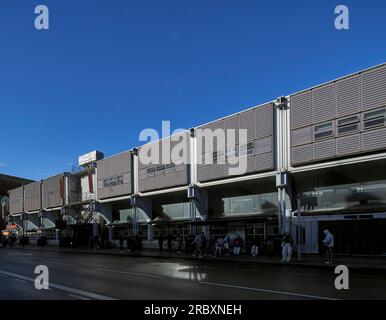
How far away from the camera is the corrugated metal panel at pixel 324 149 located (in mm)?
25781

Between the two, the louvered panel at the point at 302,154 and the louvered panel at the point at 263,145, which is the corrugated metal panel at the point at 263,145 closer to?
the louvered panel at the point at 263,145

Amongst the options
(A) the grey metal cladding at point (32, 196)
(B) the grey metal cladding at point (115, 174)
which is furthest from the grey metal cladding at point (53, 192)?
(B) the grey metal cladding at point (115, 174)

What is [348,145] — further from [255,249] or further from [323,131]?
[255,249]

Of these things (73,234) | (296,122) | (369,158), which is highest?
(296,122)

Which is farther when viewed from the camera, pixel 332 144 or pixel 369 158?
pixel 332 144

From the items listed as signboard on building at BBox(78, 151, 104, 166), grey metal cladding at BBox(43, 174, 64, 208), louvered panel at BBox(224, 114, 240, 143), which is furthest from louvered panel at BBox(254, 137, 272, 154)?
grey metal cladding at BBox(43, 174, 64, 208)

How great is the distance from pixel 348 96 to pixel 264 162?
671 centimetres

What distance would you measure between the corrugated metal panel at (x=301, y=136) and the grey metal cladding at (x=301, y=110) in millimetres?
279

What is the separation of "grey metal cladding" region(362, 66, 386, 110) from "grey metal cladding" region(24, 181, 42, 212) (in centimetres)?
5144

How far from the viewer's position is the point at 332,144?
25797 mm

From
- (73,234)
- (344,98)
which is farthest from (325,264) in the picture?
(73,234)

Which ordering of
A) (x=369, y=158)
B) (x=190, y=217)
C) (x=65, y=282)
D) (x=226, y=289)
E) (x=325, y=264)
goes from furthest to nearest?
(x=190, y=217) → (x=369, y=158) → (x=325, y=264) → (x=65, y=282) → (x=226, y=289)
